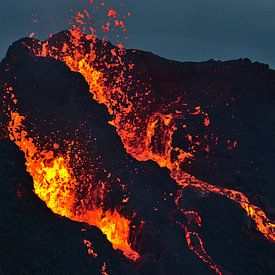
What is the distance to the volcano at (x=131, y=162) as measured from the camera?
11.1 meters

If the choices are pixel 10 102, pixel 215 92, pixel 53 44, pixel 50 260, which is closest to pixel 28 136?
pixel 10 102

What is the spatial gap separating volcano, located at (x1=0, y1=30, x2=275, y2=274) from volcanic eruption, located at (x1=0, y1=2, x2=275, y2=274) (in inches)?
1.6

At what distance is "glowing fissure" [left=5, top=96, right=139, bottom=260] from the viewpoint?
12320mm

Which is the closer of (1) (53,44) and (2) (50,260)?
(2) (50,260)

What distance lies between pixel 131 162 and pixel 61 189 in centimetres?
263

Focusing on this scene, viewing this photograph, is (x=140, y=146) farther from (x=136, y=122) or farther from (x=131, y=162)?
(x=131, y=162)

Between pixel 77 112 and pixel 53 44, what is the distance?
A: 491cm

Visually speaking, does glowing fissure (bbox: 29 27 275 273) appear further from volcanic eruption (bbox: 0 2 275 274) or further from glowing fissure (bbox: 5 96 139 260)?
glowing fissure (bbox: 5 96 139 260)

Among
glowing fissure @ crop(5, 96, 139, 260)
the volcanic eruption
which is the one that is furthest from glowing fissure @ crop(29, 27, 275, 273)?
glowing fissure @ crop(5, 96, 139, 260)

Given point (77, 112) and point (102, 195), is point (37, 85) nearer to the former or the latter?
point (77, 112)

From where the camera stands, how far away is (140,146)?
17.1 meters

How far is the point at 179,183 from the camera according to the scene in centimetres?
1548

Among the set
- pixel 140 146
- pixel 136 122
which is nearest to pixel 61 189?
pixel 140 146

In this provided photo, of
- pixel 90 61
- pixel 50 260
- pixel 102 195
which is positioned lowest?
pixel 50 260
